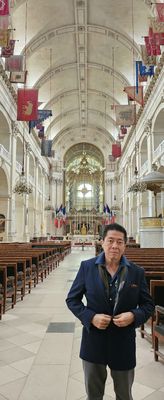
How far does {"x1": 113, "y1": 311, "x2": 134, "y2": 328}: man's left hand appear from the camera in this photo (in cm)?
175

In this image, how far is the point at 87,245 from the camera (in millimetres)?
30719

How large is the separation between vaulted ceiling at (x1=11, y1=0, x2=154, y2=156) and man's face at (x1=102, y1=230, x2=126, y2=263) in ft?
57.8

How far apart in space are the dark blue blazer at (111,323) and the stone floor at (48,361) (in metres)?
1.19

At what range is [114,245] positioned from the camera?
1.93 meters

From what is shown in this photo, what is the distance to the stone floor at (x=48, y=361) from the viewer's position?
2.81m

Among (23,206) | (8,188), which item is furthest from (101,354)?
(23,206)

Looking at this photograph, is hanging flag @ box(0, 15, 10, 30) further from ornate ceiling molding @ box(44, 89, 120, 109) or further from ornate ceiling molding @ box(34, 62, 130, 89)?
ornate ceiling molding @ box(44, 89, 120, 109)

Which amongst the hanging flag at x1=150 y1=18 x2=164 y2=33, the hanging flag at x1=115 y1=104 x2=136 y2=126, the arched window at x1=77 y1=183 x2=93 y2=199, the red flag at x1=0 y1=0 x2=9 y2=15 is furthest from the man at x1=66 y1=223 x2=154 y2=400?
the arched window at x1=77 y1=183 x2=93 y2=199

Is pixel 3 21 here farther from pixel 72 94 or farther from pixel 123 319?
pixel 72 94

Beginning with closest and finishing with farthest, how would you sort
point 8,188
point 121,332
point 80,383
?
point 121,332 < point 80,383 < point 8,188

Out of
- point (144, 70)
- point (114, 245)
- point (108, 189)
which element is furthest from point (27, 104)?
point (108, 189)

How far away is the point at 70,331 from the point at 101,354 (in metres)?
3.01

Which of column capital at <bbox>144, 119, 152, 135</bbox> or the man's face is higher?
column capital at <bbox>144, 119, 152, 135</bbox>

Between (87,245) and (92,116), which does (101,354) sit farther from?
(92,116)
